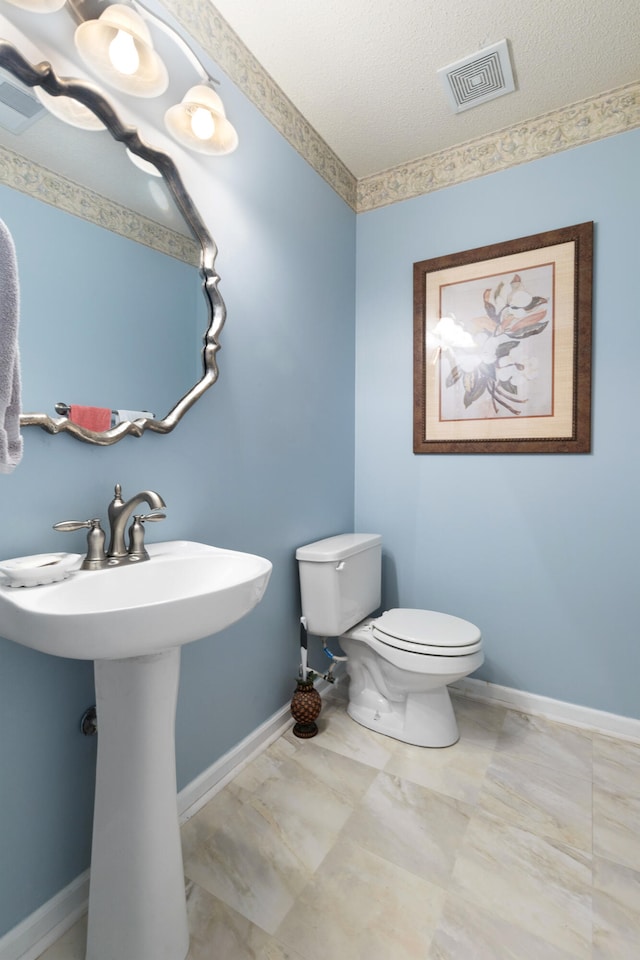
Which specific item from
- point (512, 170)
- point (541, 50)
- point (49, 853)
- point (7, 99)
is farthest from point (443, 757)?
point (541, 50)

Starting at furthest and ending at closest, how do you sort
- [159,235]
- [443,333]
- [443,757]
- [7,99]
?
[443,333] < [443,757] < [159,235] < [7,99]

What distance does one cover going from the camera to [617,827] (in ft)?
4.33

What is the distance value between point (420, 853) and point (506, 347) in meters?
1.79

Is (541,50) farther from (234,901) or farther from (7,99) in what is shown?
(234,901)

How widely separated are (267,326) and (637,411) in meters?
1.41

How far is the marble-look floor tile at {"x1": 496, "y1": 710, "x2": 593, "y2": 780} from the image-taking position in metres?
1.58

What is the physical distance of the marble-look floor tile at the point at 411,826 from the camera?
120 centimetres

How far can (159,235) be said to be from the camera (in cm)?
125

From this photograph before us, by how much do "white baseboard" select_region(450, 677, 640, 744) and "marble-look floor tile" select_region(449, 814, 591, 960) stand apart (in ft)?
2.17

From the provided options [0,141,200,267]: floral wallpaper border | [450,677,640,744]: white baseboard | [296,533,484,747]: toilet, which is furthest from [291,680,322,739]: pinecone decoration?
[0,141,200,267]: floral wallpaper border

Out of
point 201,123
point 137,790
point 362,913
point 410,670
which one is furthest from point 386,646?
point 201,123

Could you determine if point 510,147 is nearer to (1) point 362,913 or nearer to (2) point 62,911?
(1) point 362,913

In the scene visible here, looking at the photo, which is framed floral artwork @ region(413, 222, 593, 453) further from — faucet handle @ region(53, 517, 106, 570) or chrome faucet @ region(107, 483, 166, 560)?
faucet handle @ region(53, 517, 106, 570)

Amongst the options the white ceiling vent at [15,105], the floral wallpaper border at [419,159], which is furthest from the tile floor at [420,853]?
the floral wallpaper border at [419,159]
